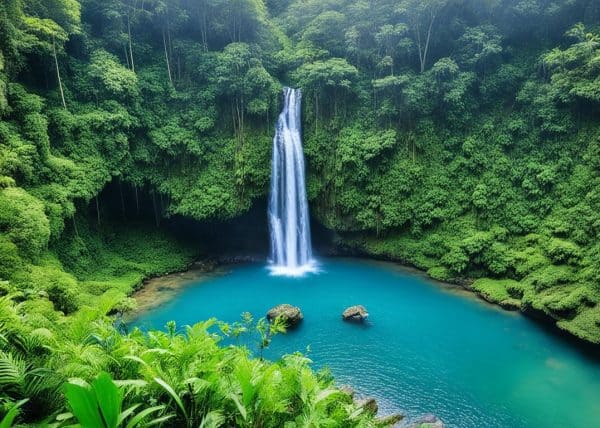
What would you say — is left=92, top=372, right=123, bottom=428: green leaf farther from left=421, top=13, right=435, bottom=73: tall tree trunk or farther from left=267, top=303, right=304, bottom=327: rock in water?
left=421, top=13, right=435, bottom=73: tall tree trunk

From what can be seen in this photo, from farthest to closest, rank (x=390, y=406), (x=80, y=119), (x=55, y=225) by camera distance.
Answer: (x=80, y=119) < (x=55, y=225) < (x=390, y=406)

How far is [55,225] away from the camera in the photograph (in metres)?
16.6

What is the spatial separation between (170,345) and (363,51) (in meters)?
23.2

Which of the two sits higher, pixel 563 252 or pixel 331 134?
pixel 331 134

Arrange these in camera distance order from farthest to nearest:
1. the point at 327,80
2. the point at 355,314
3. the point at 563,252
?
the point at 327,80
the point at 563,252
the point at 355,314

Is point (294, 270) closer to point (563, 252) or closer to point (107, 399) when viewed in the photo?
point (563, 252)

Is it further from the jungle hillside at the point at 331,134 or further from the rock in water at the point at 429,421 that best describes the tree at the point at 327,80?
the rock in water at the point at 429,421

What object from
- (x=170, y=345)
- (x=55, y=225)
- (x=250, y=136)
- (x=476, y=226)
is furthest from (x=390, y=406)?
(x=250, y=136)

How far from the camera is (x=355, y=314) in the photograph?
1731 centimetres

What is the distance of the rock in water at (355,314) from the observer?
1730 cm

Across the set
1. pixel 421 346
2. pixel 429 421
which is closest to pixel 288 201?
pixel 421 346

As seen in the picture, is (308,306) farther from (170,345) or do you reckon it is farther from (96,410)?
(96,410)

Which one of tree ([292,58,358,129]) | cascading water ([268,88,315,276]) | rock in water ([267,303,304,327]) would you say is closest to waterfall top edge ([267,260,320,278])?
cascading water ([268,88,315,276])

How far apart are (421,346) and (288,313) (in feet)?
16.8
